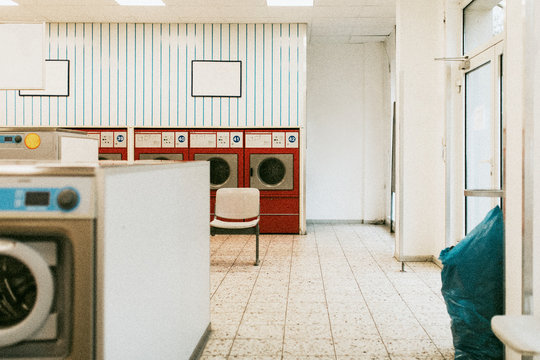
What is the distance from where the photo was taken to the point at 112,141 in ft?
20.4

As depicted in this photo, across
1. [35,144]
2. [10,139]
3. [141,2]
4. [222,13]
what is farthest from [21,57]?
[222,13]

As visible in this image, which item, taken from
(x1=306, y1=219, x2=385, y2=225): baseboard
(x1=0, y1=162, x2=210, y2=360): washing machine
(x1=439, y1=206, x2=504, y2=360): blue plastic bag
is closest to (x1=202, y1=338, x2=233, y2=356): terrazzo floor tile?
(x1=0, y1=162, x2=210, y2=360): washing machine

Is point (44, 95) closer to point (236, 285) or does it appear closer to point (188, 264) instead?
point (236, 285)

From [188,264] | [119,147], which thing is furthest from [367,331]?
[119,147]

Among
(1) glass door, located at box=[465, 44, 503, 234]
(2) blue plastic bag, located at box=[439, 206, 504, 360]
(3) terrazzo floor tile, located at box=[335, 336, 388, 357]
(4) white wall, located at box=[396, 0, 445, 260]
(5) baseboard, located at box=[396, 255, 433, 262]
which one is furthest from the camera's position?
(5) baseboard, located at box=[396, 255, 433, 262]

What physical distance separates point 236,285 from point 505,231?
218 centimetres

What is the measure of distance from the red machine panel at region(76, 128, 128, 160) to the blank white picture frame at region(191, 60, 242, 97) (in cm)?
124

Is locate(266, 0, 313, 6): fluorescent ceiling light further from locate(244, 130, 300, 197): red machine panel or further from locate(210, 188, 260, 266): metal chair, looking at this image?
locate(210, 188, 260, 266): metal chair

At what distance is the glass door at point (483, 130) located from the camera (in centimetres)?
330

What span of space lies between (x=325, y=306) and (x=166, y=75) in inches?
176

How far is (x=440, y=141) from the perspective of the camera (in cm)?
426

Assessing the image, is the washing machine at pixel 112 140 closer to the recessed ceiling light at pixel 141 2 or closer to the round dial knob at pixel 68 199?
the recessed ceiling light at pixel 141 2

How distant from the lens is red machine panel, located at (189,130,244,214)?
243 inches

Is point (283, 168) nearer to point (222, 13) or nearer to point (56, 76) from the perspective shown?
point (222, 13)
